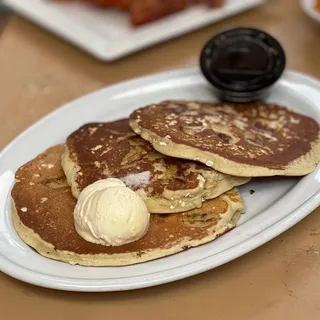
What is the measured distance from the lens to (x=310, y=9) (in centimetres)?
202

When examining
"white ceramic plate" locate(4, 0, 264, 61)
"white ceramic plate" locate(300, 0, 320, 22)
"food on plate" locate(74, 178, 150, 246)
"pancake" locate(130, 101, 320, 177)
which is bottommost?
"white ceramic plate" locate(4, 0, 264, 61)

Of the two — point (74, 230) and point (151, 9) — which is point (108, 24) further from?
point (74, 230)

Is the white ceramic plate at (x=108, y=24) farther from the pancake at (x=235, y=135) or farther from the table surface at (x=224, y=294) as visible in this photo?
the pancake at (x=235, y=135)

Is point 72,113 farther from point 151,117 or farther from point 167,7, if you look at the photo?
point 167,7

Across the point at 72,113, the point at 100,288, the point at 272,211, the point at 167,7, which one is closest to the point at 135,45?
the point at 167,7

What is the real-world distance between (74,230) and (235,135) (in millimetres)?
418

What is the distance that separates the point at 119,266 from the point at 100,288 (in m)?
0.07

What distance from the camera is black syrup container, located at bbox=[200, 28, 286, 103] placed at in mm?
1620

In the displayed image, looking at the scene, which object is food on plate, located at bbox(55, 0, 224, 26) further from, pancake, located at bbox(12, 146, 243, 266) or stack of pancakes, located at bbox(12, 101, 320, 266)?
pancake, located at bbox(12, 146, 243, 266)

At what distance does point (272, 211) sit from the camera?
1.26 m

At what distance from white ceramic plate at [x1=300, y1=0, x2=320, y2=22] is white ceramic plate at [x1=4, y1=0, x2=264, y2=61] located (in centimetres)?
19

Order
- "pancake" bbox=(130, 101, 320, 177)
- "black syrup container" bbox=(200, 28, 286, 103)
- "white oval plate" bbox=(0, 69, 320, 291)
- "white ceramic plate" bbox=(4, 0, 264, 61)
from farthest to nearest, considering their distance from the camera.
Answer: "white ceramic plate" bbox=(4, 0, 264, 61), "black syrup container" bbox=(200, 28, 286, 103), "pancake" bbox=(130, 101, 320, 177), "white oval plate" bbox=(0, 69, 320, 291)

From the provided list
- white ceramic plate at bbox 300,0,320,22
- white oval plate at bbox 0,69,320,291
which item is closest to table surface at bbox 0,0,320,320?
A: white oval plate at bbox 0,69,320,291

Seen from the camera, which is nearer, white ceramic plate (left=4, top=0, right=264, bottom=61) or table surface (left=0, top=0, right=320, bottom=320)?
table surface (left=0, top=0, right=320, bottom=320)
